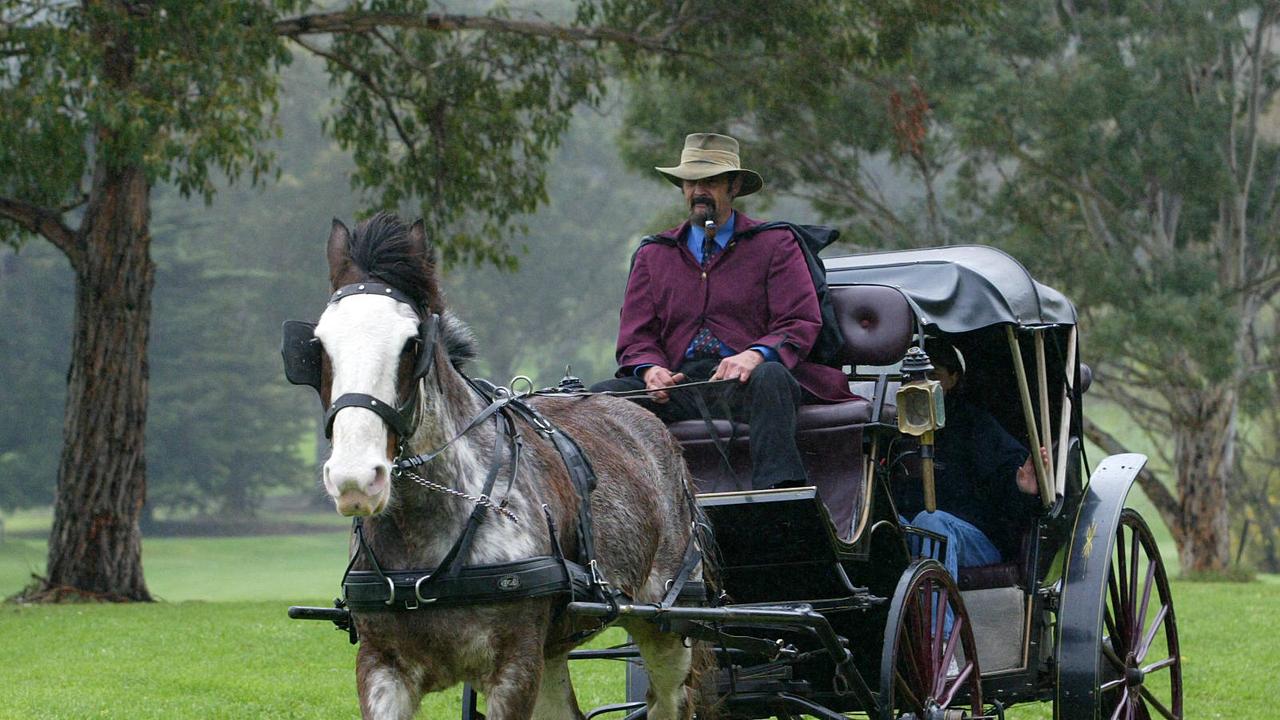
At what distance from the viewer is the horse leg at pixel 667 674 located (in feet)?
19.1

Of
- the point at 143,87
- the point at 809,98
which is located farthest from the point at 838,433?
the point at 809,98

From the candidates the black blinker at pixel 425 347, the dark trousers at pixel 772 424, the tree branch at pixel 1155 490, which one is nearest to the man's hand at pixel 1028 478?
the dark trousers at pixel 772 424

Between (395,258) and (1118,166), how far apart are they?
67.0 feet

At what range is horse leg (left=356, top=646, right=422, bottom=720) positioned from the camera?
4461mm

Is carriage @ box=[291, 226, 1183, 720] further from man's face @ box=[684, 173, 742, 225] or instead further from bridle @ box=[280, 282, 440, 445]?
bridle @ box=[280, 282, 440, 445]

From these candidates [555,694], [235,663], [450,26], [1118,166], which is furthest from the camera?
[1118,166]

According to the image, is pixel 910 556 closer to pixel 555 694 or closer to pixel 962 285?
pixel 962 285

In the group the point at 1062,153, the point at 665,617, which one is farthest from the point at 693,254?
the point at 1062,153

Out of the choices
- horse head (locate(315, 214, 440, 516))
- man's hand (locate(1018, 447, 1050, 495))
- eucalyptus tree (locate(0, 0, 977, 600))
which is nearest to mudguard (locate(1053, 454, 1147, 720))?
man's hand (locate(1018, 447, 1050, 495))

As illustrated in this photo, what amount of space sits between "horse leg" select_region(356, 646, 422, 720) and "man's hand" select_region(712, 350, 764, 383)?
195 centimetres

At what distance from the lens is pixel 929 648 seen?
6270 millimetres

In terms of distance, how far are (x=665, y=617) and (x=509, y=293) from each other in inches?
1928

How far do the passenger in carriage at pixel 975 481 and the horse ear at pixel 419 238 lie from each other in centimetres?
326

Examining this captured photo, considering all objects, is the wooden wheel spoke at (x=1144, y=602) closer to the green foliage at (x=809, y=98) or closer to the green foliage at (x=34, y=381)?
the green foliage at (x=809, y=98)
